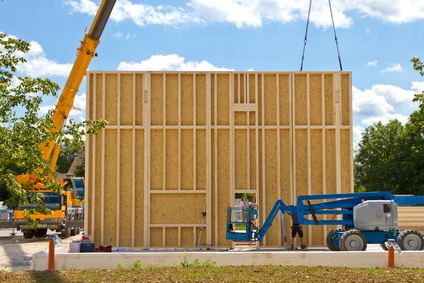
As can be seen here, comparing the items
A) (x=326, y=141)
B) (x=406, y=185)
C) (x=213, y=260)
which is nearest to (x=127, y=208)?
(x=213, y=260)

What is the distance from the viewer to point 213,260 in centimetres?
1106

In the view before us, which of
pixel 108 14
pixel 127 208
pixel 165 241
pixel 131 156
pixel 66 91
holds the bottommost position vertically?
pixel 165 241

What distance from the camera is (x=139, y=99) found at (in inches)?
647

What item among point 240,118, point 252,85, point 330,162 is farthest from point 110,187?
point 330,162

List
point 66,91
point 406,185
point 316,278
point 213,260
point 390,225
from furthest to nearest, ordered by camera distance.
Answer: point 406,185 → point 66,91 → point 390,225 → point 213,260 → point 316,278

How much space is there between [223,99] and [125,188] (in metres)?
4.35

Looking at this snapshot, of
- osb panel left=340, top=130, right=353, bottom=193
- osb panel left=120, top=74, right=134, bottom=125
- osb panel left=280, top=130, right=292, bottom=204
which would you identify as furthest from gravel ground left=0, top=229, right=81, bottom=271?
osb panel left=340, top=130, right=353, bottom=193

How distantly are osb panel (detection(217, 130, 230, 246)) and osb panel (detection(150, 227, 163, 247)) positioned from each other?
1909 millimetres

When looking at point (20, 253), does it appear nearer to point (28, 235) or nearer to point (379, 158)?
point (28, 235)

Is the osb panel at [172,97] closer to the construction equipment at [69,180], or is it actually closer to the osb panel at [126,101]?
the osb panel at [126,101]

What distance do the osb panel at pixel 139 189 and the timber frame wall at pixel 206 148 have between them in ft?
0.11

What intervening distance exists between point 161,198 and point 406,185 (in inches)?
1351

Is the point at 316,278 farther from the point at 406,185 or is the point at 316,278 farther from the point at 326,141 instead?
the point at 406,185

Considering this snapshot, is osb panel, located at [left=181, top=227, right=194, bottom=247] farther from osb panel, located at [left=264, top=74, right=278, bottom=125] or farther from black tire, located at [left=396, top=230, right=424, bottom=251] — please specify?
black tire, located at [left=396, top=230, right=424, bottom=251]
